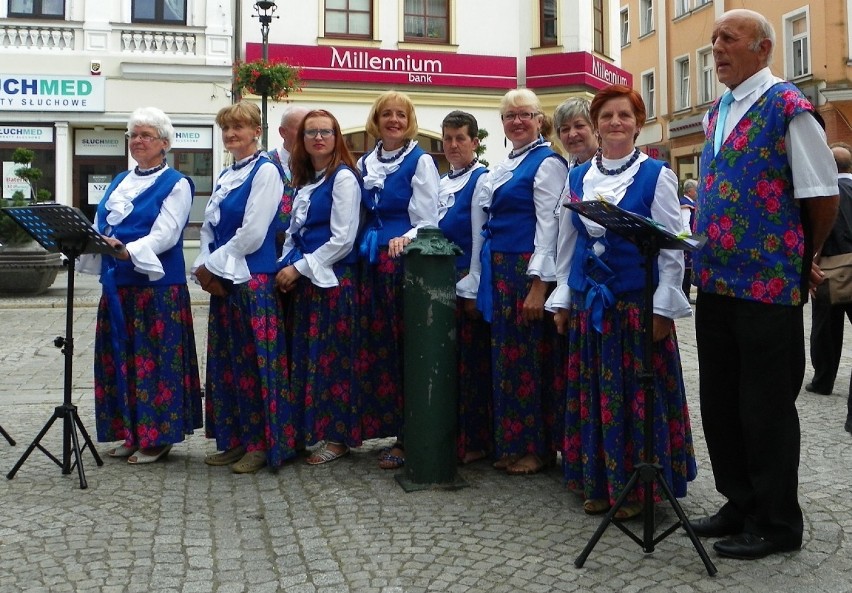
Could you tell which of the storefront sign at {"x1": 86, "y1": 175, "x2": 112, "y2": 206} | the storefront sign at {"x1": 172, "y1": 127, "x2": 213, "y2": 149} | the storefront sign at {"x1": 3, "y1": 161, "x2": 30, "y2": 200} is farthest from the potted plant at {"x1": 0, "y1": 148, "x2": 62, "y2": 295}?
the storefront sign at {"x1": 172, "y1": 127, "x2": 213, "y2": 149}

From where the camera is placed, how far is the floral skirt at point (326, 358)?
5.13 metres

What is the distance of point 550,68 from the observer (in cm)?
2367

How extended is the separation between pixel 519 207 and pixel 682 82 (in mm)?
29623

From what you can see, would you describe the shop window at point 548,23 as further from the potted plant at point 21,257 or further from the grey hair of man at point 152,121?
the grey hair of man at point 152,121

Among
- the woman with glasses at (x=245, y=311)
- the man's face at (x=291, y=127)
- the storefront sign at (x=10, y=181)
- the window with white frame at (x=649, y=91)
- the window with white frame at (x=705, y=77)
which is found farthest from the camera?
the window with white frame at (x=649, y=91)

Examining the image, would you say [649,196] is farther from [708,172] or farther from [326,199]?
[326,199]

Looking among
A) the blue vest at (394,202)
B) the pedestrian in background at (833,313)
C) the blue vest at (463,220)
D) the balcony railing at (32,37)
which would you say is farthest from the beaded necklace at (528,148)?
the balcony railing at (32,37)

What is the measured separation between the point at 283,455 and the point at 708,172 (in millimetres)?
2666

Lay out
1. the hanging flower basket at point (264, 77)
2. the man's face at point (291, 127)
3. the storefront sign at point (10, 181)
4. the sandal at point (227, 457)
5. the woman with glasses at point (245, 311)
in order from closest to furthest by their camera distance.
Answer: the woman with glasses at point (245, 311) < the sandal at point (227, 457) < the man's face at point (291, 127) < the hanging flower basket at point (264, 77) < the storefront sign at point (10, 181)

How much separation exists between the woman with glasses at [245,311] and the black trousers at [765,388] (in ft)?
7.65

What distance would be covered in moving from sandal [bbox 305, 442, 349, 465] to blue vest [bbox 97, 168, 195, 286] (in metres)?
1.22

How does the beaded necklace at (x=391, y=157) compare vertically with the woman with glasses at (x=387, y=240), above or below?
above

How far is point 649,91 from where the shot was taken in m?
34.5

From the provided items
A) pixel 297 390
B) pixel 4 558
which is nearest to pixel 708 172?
pixel 297 390
